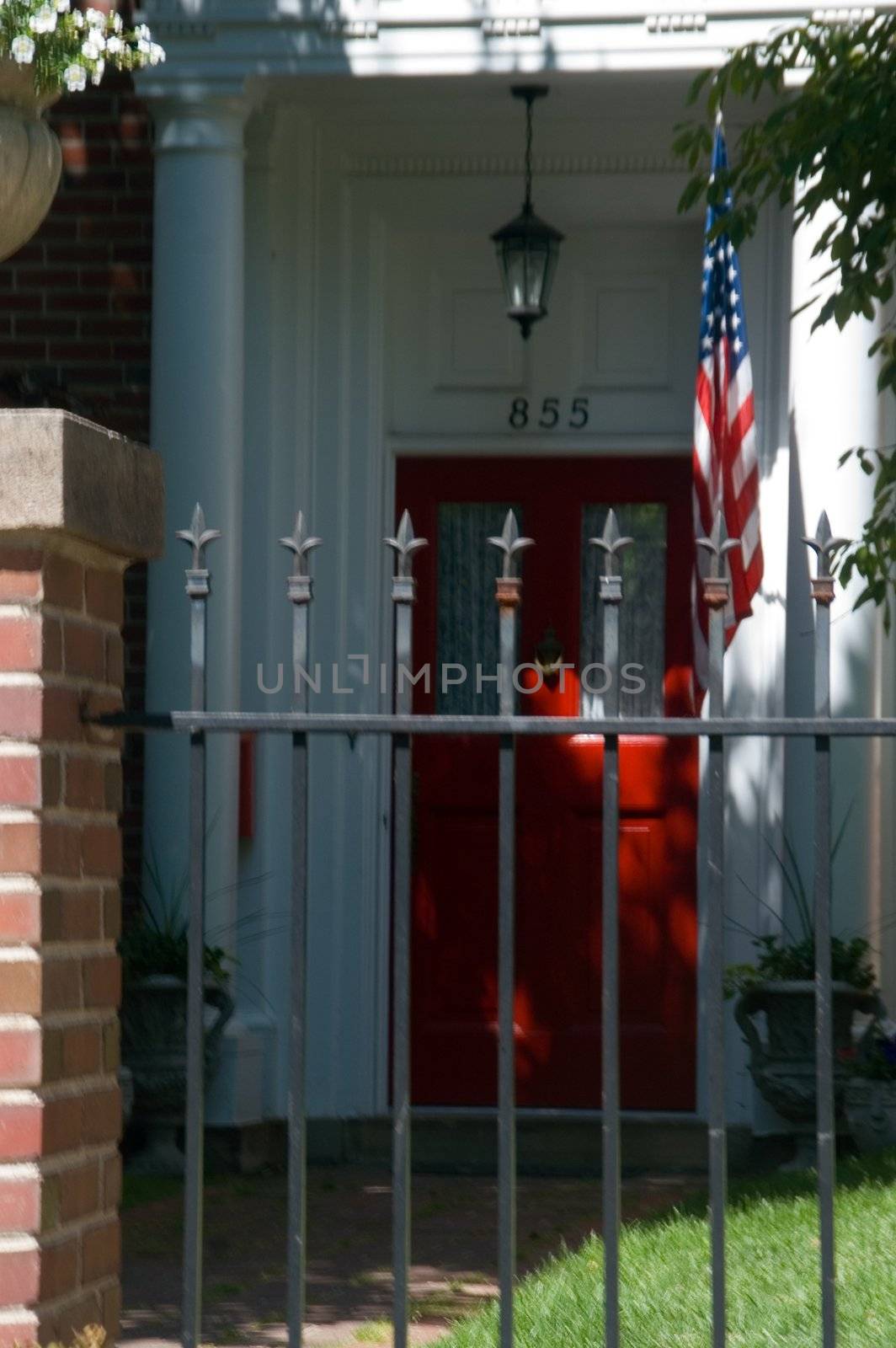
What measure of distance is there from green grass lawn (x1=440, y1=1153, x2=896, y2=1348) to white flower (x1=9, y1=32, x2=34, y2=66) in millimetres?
2742

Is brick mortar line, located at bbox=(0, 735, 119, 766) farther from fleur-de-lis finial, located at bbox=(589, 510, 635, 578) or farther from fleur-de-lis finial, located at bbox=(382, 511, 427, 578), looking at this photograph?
fleur-de-lis finial, located at bbox=(589, 510, 635, 578)

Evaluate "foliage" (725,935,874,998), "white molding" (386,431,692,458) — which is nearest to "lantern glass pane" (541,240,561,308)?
"white molding" (386,431,692,458)

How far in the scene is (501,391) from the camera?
7391mm

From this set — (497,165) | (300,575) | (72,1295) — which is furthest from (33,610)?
(497,165)

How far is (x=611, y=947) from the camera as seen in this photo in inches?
106

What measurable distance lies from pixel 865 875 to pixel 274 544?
8.12 feet

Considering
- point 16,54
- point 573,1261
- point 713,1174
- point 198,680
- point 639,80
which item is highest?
point 639,80

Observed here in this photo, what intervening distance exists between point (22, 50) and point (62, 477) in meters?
1.22

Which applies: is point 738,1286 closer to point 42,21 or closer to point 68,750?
point 68,750

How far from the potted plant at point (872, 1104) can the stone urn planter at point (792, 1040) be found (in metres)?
0.10

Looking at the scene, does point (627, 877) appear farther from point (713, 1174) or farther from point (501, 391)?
point (713, 1174)

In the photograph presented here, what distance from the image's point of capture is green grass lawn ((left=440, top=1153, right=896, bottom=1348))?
12.8 ft

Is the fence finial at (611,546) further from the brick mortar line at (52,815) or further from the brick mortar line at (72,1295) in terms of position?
the brick mortar line at (72,1295)

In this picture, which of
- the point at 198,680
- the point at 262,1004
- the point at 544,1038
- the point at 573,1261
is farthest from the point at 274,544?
the point at 198,680
